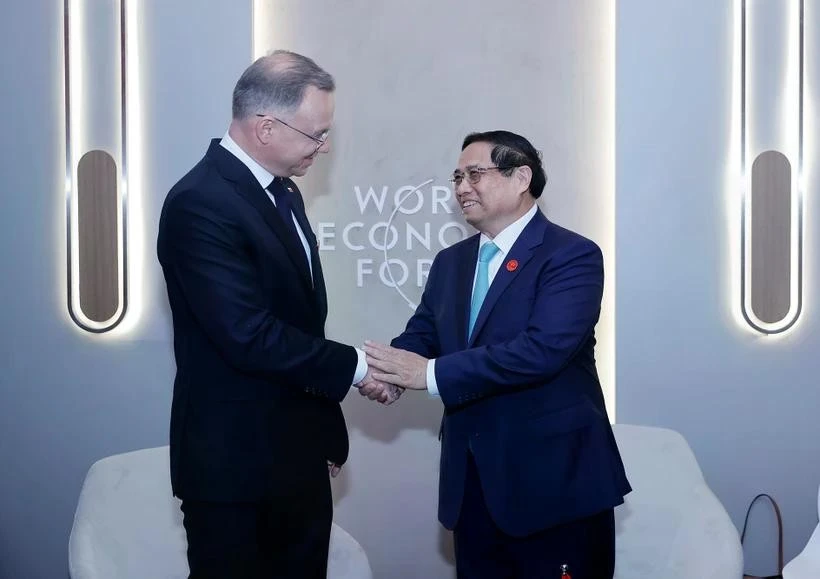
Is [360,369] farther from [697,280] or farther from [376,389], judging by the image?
[697,280]

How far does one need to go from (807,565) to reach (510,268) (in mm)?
1542

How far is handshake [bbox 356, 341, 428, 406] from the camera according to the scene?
280cm

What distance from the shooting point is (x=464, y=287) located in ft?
9.39

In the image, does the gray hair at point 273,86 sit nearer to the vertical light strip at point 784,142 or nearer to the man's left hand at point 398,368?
the man's left hand at point 398,368

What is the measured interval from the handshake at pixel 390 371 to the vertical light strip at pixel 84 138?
1.40 metres

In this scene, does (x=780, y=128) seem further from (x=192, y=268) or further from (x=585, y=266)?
(x=192, y=268)

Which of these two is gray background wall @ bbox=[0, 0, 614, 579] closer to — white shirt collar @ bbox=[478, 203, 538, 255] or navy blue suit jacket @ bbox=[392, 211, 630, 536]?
white shirt collar @ bbox=[478, 203, 538, 255]

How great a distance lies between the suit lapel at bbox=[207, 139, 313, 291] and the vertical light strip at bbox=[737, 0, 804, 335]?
6.97ft

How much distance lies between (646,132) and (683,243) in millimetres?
480

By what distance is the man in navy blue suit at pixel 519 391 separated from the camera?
101 inches

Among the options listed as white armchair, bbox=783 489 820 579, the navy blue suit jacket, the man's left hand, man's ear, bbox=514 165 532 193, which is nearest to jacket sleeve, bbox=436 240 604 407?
the navy blue suit jacket

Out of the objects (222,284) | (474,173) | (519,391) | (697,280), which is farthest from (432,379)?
(697,280)

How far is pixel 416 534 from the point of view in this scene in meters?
3.88

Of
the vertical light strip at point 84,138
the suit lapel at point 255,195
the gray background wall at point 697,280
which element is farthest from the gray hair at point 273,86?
the gray background wall at point 697,280
